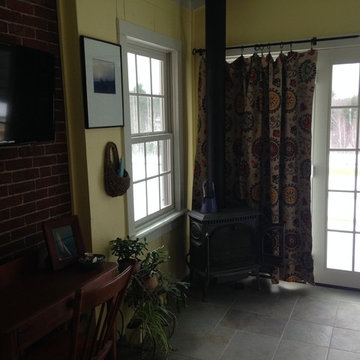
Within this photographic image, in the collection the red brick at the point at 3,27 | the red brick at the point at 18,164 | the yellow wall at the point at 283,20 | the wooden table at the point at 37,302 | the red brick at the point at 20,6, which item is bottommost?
the wooden table at the point at 37,302

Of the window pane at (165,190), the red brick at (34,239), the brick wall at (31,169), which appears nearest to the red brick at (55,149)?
the brick wall at (31,169)

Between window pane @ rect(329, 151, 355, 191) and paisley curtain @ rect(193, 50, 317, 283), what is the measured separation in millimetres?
219

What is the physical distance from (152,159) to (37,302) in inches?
70.6

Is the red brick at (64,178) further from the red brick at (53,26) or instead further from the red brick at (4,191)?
the red brick at (53,26)

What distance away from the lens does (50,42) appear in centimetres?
229

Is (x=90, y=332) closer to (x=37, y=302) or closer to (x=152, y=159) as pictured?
(x=37, y=302)

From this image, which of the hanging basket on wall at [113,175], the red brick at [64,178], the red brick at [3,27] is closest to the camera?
the red brick at [3,27]

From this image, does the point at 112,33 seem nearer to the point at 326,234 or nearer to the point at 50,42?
the point at 50,42

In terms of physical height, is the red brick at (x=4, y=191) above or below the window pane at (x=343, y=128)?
below

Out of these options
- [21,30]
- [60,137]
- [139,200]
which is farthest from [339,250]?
[21,30]

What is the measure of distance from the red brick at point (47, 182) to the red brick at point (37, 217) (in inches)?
5.8

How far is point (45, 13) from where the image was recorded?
7.38ft

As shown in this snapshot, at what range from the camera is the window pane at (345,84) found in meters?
3.27

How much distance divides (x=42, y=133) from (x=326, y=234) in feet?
8.34
